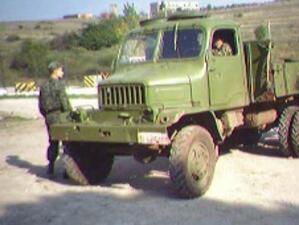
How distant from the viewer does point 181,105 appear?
834 cm

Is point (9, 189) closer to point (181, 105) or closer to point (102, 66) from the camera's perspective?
point (181, 105)

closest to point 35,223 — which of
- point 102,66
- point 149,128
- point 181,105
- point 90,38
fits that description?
point 149,128

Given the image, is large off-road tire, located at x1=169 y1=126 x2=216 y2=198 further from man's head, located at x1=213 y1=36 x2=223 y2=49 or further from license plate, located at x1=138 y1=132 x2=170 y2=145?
man's head, located at x1=213 y1=36 x2=223 y2=49

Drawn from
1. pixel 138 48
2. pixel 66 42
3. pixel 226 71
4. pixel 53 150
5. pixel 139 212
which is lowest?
pixel 139 212

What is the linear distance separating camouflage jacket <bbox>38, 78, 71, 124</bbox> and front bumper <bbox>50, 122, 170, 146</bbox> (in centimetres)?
86

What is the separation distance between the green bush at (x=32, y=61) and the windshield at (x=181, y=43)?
36079 mm

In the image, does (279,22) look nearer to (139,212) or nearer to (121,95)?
(121,95)

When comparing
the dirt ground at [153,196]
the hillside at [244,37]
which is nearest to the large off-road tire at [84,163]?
the dirt ground at [153,196]

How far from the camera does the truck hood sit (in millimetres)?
8148

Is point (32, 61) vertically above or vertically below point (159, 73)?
below

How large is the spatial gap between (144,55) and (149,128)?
1969 millimetres

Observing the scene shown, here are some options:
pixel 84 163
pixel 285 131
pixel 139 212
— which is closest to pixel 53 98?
pixel 84 163

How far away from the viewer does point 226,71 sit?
9.05 m

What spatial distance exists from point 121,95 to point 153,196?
143 centimetres
